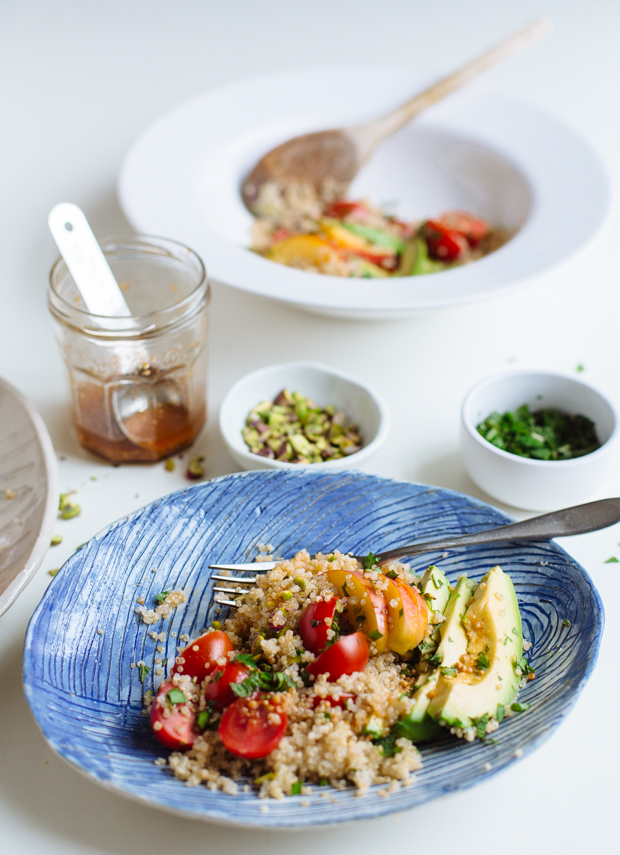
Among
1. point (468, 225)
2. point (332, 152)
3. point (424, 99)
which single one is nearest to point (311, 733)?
point (468, 225)

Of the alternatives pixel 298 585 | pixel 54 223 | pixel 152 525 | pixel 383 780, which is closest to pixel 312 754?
pixel 383 780

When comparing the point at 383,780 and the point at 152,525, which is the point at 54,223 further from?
the point at 383,780

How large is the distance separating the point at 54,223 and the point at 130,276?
1.13ft

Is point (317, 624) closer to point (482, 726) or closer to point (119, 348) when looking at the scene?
point (482, 726)

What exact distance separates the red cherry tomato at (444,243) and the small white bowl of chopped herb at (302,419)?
635 millimetres

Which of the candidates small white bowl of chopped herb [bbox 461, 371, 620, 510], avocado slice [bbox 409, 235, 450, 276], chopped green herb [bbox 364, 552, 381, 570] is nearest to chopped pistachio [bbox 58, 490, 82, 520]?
chopped green herb [bbox 364, 552, 381, 570]

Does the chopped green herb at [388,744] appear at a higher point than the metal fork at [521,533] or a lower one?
lower

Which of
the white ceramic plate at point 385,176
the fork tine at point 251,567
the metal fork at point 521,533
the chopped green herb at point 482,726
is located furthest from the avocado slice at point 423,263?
the chopped green herb at point 482,726

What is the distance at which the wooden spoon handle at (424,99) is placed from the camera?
2439 millimetres

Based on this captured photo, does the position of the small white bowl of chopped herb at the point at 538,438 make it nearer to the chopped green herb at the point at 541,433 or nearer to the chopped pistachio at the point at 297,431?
the chopped green herb at the point at 541,433

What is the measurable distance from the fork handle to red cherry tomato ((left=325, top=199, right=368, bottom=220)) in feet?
→ 4.31

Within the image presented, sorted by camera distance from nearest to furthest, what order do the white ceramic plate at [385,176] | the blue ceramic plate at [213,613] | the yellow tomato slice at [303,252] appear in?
1. the blue ceramic plate at [213,613]
2. the white ceramic plate at [385,176]
3. the yellow tomato slice at [303,252]

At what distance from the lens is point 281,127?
249cm

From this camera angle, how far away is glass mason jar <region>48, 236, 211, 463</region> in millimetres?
1507
